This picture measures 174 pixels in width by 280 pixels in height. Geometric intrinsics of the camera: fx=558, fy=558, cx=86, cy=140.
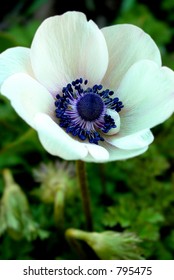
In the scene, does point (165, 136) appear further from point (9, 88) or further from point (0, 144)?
point (9, 88)

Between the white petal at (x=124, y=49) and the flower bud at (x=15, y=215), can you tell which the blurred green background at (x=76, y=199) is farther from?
the white petal at (x=124, y=49)

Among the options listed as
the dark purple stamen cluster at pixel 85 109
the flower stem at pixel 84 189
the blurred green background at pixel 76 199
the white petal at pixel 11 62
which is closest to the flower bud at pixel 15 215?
the blurred green background at pixel 76 199

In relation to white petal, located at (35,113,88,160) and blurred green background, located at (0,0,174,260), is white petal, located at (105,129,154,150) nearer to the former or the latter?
white petal, located at (35,113,88,160)

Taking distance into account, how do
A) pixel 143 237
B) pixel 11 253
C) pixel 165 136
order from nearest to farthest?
1. pixel 143 237
2. pixel 11 253
3. pixel 165 136

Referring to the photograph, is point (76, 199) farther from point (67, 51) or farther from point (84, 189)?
point (67, 51)

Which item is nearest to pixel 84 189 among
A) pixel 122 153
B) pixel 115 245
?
pixel 115 245
